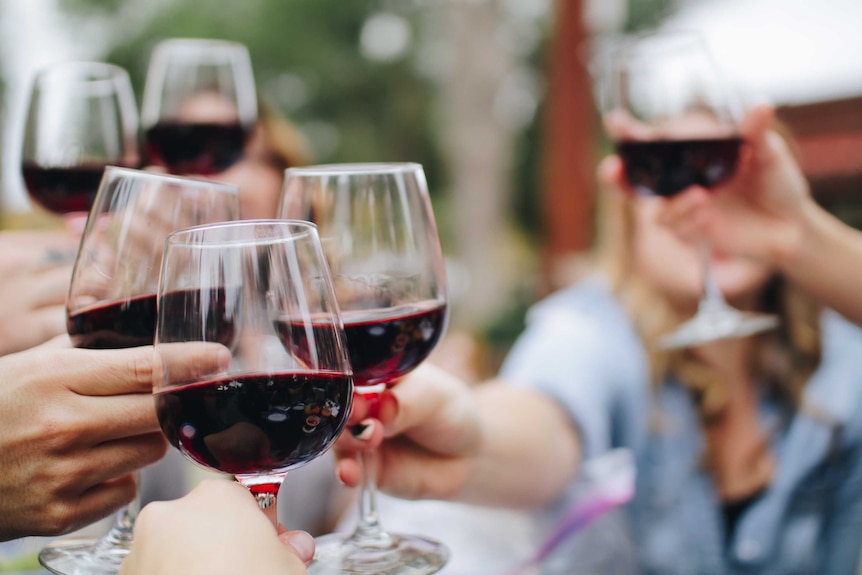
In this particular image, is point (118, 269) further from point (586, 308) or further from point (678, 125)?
point (586, 308)

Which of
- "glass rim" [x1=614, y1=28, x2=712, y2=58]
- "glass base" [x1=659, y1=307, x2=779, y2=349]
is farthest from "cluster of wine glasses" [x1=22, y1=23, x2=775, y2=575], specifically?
"glass base" [x1=659, y1=307, x2=779, y2=349]

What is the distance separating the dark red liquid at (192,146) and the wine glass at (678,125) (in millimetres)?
748

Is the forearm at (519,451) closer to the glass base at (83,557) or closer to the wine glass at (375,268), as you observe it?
the wine glass at (375,268)

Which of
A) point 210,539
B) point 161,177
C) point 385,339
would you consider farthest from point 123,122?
point 210,539

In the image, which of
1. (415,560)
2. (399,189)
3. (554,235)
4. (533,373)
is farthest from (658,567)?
(554,235)

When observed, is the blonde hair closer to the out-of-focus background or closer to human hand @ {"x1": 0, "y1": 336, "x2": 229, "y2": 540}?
the out-of-focus background

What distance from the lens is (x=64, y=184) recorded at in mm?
1464

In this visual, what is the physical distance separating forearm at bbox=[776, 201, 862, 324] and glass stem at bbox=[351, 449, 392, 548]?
3.19ft

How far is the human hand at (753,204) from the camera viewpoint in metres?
1.63

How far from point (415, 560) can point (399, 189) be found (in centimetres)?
45

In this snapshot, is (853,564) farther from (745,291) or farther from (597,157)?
(597,157)

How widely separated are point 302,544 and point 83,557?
1.10 ft

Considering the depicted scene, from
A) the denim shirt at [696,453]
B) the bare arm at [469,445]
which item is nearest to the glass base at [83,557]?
the bare arm at [469,445]

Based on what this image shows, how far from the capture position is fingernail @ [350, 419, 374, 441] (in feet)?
3.50
